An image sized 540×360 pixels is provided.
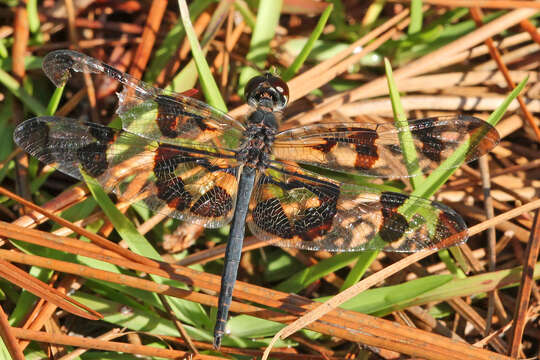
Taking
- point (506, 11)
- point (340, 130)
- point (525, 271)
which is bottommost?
point (525, 271)

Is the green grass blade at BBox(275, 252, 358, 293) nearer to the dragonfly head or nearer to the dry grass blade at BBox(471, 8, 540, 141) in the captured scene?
the dragonfly head

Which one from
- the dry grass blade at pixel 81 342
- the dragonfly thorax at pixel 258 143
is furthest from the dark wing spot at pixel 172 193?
the dry grass blade at pixel 81 342

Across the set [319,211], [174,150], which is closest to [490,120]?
[319,211]

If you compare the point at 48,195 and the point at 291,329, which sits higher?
the point at 48,195

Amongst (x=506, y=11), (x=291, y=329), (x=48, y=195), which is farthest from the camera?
(x=506, y=11)

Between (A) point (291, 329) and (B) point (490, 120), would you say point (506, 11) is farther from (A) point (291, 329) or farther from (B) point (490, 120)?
(A) point (291, 329)

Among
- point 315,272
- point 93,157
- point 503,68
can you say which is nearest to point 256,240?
point 315,272

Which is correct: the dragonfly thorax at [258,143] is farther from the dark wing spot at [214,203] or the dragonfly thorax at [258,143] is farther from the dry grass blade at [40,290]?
the dry grass blade at [40,290]

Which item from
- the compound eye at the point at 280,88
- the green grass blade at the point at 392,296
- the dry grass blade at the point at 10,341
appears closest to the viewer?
the dry grass blade at the point at 10,341
